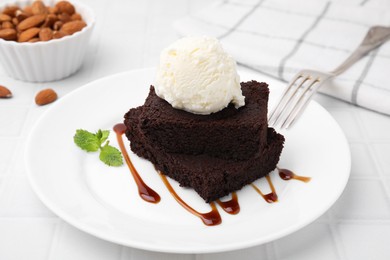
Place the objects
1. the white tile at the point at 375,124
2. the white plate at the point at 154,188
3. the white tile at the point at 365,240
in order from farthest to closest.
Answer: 1. the white tile at the point at 375,124
2. the white tile at the point at 365,240
3. the white plate at the point at 154,188

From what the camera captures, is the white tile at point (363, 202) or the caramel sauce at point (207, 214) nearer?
the caramel sauce at point (207, 214)

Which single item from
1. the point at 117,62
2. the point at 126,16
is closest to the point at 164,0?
the point at 126,16

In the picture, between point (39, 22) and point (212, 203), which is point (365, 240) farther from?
point (39, 22)

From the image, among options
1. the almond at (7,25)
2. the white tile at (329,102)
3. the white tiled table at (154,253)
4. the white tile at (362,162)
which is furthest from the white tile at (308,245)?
the almond at (7,25)

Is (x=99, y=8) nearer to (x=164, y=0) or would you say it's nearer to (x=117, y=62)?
(x=164, y=0)

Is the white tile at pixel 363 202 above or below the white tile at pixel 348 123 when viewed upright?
above

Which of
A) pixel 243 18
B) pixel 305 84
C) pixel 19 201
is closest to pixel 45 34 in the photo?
pixel 19 201

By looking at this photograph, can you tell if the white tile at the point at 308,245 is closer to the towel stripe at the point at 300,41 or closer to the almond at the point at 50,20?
the towel stripe at the point at 300,41
